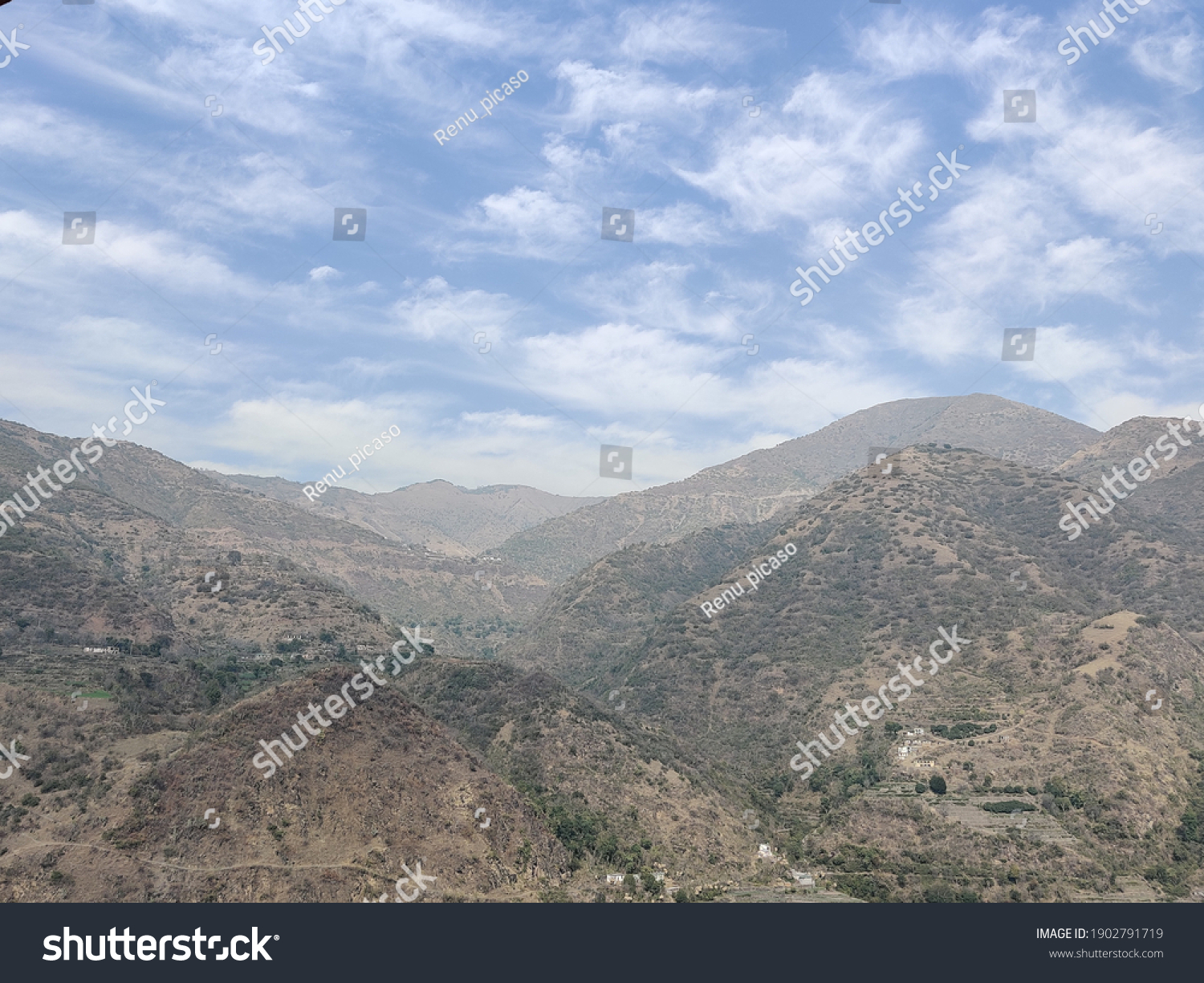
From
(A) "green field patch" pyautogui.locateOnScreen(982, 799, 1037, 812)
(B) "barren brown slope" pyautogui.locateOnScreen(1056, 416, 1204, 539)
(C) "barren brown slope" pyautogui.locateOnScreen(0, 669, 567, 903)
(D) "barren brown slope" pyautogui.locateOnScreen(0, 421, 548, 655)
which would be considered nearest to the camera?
(C) "barren brown slope" pyautogui.locateOnScreen(0, 669, 567, 903)

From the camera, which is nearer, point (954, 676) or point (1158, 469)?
point (954, 676)

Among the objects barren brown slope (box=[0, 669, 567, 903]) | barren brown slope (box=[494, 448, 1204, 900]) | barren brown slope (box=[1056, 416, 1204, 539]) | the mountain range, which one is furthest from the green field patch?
barren brown slope (box=[1056, 416, 1204, 539])

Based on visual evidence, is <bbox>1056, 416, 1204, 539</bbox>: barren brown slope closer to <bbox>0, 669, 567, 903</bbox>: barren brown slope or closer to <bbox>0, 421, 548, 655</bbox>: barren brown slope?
<bbox>0, 669, 567, 903</bbox>: barren brown slope

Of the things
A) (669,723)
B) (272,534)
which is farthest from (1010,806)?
(272,534)

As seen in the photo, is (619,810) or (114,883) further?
(619,810)

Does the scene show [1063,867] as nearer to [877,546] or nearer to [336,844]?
[336,844]

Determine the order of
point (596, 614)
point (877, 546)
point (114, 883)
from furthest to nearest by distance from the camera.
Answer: point (596, 614)
point (877, 546)
point (114, 883)

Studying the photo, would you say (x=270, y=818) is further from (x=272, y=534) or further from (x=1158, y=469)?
(x=1158, y=469)

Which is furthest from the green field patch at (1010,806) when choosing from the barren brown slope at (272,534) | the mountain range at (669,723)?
the barren brown slope at (272,534)

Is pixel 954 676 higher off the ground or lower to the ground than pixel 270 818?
higher

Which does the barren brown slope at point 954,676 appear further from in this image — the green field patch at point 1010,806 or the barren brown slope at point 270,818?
the barren brown slope at point 270,818
